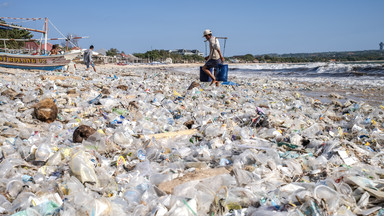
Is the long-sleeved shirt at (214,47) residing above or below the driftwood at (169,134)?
above

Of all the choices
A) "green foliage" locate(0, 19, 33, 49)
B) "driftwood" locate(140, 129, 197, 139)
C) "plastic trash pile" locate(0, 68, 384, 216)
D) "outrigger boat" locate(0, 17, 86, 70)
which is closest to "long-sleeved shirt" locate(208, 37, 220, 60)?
"plastic trash pile" locate(0, 68, 384, 216)

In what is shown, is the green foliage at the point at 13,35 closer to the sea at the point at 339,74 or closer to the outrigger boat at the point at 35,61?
the outrigger boat at the point at 35,61

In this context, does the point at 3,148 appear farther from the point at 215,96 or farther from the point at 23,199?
the point at 215,96

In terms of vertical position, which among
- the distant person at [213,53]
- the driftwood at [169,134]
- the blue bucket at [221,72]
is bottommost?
the driftwood at [169,134]

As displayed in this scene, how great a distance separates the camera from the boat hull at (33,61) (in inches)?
546

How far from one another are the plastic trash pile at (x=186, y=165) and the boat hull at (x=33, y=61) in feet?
35.9

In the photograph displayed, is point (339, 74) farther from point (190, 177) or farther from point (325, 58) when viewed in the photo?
point (325, 58)

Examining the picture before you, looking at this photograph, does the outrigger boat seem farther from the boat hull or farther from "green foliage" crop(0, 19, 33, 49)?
"green foliage" crop(0, 19, 33, 49)

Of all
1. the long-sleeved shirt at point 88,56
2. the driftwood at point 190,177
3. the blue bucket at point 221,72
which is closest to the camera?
the driftwood at point 190,177

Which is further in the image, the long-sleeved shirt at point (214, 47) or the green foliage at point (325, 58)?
the green foliage at point (325, 58)

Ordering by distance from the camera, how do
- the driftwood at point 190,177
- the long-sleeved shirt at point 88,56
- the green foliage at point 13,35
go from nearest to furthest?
the driftwood at point 190,177 < the long-sleeved shirt at point 88,56 < the green foliage at point 13,35

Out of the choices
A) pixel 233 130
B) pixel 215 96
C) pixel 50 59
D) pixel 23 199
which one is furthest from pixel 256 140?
pixel 50 59

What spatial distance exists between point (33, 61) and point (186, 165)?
14.5m

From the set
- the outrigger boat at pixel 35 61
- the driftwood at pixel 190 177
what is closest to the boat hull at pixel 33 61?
the outrigger boat at pixel 35 61
